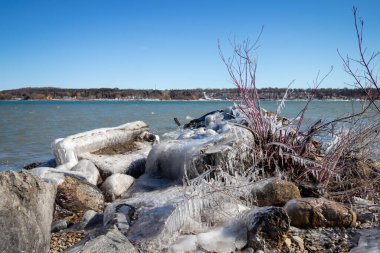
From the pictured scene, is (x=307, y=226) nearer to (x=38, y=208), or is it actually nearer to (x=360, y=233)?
(x=360, y=233)

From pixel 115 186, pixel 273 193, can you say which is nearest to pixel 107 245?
pixel 273 193

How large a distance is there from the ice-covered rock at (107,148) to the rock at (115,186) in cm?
63

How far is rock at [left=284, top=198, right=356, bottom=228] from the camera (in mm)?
3344

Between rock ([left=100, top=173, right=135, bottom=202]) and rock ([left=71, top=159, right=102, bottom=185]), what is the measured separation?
0.27 metres

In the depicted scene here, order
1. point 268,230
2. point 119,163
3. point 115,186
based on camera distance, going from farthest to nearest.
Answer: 1. point 119,163
2. point 115,186
3. point 268,230

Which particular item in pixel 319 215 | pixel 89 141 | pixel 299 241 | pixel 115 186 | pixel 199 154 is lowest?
pixel 115 186

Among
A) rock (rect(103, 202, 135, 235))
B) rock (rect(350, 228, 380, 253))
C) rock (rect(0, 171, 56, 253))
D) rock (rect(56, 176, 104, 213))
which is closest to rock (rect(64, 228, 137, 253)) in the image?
rock (rect(0, 171, 56, 253))

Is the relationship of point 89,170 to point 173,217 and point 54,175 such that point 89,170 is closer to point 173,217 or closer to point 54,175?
point 54,175

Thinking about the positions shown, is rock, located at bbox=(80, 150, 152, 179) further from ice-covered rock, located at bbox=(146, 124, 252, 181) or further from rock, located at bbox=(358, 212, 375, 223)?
rock, located at bbox=(358, 212, 375, 223)

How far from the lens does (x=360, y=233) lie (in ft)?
10.5

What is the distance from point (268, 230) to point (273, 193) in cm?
84

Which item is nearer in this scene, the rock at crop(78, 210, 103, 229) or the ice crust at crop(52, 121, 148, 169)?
the rock at crop(78, 210, 103, 229)

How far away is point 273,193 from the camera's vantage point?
12.4ft

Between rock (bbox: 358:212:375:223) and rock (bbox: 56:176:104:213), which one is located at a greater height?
rock (bbox: 358:212:375:223)
